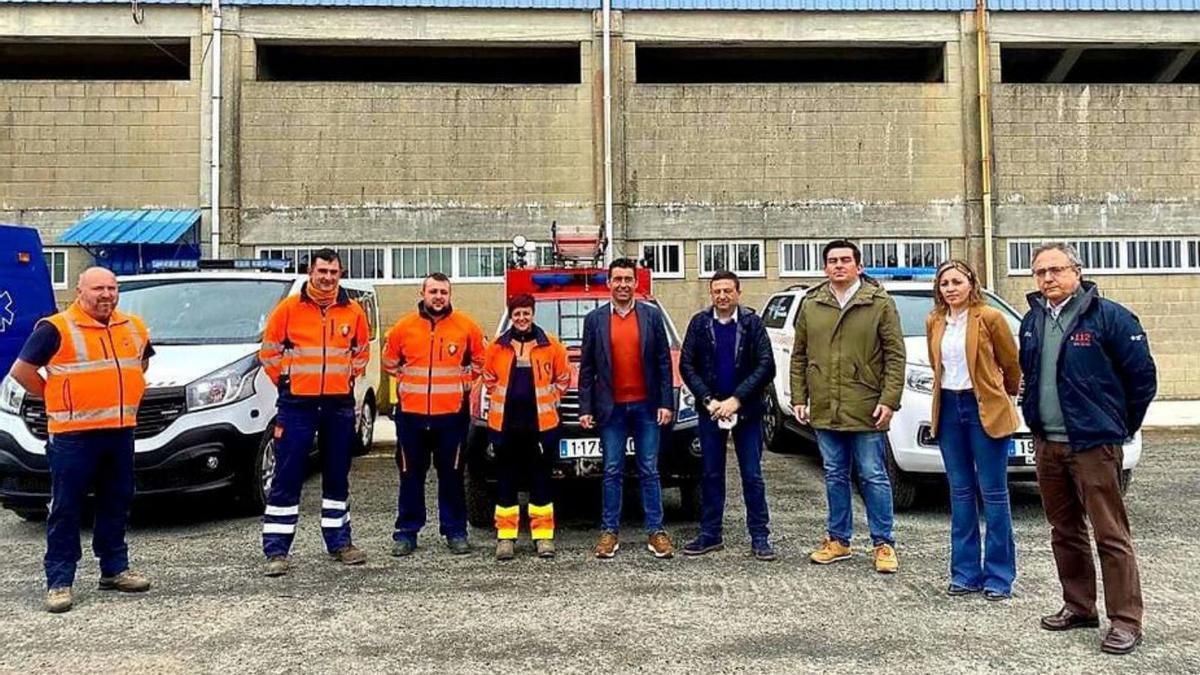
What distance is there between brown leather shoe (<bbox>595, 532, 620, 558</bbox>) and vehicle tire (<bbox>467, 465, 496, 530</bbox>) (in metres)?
1.03

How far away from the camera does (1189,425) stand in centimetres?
1184

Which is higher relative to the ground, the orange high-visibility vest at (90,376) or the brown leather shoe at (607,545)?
the orange high-visibility vest at (90,376)

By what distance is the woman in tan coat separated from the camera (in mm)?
4418

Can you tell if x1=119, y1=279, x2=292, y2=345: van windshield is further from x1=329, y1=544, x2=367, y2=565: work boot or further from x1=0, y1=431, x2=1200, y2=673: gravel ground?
x1=329, y1=544, x2=367, y2=565: work boot

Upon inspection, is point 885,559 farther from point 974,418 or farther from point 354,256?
point 354,256

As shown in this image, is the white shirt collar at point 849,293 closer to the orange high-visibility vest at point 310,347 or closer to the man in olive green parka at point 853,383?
the man in olive green parka at point 853,383

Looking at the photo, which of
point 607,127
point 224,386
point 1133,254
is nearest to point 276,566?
point 224,386

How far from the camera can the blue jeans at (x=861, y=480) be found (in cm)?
496

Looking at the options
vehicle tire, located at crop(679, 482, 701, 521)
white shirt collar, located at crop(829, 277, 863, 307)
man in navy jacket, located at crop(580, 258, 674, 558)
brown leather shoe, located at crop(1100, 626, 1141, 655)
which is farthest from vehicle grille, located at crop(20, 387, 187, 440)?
brown leather shoe, located at crop(1100, 626, 1141, 655)

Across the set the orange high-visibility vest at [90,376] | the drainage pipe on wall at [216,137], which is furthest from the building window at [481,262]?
the orange high-visibility vest at [90,376]

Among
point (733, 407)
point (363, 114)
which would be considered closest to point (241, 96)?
point (363, 114)

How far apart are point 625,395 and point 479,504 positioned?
60.4 inches

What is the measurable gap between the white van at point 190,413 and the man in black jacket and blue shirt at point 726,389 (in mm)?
3244

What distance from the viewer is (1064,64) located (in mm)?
17109
